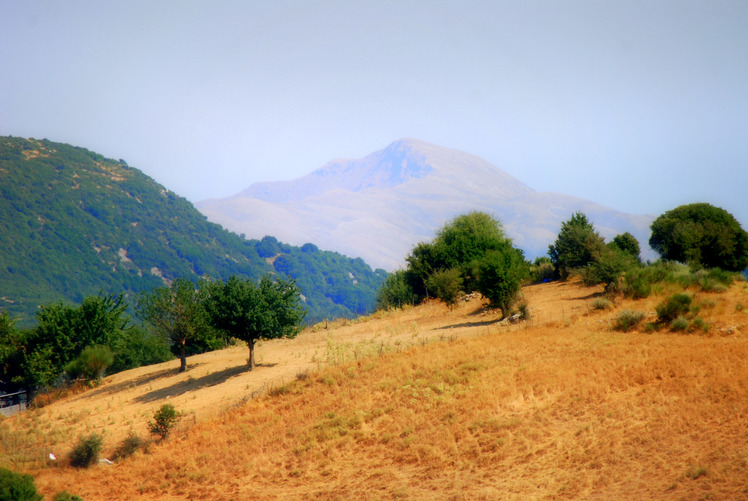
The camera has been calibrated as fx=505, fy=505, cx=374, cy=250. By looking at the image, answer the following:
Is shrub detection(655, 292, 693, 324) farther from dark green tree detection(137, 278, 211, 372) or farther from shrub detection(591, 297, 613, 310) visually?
dark green tree detection(137, 278, 211, 372)

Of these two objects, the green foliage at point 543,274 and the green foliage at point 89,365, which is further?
the green foliage at point 543,274

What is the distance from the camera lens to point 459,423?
47.3ft

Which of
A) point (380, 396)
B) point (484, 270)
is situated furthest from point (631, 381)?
point (484, 270)

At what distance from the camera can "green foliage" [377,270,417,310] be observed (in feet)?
144

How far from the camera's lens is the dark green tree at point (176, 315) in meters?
25.1

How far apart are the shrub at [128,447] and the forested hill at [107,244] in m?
85.0

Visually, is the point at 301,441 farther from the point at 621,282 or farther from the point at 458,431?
the point at 621,282

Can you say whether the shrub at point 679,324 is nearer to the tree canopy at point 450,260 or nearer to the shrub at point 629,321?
the shrub at point 629,321

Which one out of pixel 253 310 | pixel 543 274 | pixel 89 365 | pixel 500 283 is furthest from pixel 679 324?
pixel 89 365

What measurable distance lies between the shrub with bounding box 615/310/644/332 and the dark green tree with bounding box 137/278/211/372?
739 inches

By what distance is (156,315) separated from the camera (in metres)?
25.2

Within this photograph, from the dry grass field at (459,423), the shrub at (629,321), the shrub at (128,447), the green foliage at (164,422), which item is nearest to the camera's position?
the dry grass field at (459,423)

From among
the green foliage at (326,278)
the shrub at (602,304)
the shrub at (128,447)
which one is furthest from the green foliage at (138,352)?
the green foliage at (326,278)

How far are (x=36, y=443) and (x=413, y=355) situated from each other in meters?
14.4
